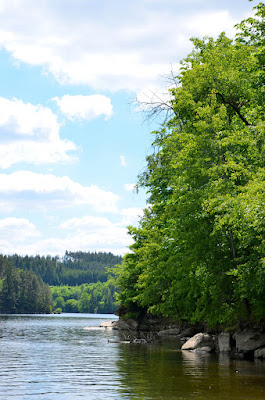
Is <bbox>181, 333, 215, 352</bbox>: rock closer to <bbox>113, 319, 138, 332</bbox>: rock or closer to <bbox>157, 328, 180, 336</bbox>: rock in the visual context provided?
<bbox>157, 328, 180, 336</bbox>: rock

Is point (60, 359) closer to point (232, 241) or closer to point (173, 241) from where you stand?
point (173, 241)

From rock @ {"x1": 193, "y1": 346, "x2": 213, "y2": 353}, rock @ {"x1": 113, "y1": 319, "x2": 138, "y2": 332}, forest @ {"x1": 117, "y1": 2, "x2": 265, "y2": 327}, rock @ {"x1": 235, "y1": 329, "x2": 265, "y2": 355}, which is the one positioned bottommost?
rock @ {"x1": 113, "y1": 319, "x2": 138, "y2": 332}

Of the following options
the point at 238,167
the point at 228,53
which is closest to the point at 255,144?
the point at 238,167

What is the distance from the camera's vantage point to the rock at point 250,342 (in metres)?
27.4

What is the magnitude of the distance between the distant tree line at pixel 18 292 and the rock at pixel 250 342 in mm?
157726

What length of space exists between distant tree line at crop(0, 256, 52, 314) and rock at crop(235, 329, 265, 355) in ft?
517

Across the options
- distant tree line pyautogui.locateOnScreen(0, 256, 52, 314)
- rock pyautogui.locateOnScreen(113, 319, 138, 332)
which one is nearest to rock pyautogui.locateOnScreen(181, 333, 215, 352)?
rock pyautogui.locateOnScreen(113, 319, 138, 332)

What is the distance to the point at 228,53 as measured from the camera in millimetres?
27781

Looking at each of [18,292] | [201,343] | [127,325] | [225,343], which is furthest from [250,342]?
[18,292]

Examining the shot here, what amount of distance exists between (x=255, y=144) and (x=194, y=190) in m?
5.98

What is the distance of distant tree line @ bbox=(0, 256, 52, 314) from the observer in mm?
177875

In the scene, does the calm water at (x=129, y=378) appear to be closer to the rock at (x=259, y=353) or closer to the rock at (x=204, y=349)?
the rock at (x=259, y=353)

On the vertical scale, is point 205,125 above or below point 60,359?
above

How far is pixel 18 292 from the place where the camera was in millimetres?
182250
